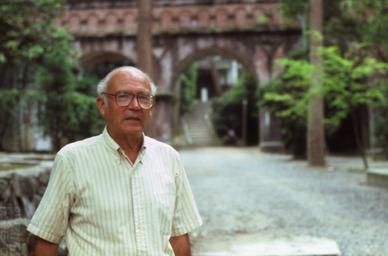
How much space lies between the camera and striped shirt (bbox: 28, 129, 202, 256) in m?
2.37

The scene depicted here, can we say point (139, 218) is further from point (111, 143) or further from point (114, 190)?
point (111, 143)

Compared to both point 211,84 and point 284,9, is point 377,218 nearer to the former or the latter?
point 284,9

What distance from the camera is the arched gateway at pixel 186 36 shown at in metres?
25.9

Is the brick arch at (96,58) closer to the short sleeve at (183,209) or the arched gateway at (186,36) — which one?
the arched gateway at (186,36)

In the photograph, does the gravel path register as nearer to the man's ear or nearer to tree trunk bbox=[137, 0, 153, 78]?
tree trunk bbox=[137, 0, 153, 78]

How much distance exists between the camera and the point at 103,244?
7.74 feet

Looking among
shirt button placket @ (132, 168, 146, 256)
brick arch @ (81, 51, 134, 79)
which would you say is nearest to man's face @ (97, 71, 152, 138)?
shirt button placket @ (132, 168, 146, 256)

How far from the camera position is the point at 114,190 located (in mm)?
2395

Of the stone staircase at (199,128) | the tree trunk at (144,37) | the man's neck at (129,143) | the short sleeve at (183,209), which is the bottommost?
the stone staircase at (199,128)

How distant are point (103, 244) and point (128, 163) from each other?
0.35 m

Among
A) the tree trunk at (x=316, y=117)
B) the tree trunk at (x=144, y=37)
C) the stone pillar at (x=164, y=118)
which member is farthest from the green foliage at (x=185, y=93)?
the tree trunk at (x=144, y=37)

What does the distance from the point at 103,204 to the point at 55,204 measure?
0.65ft

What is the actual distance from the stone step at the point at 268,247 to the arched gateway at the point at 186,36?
19.7 m

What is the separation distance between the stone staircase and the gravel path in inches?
771
